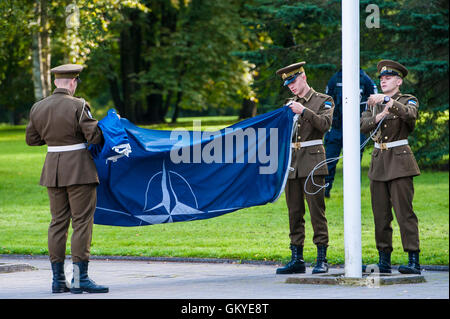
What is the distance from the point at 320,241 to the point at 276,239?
15.7 feet

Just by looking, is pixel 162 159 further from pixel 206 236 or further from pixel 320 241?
pixel 206 236

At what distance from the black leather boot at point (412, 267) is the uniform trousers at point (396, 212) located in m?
0.06

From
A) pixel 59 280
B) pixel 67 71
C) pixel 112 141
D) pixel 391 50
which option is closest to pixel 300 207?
pixel 112 141

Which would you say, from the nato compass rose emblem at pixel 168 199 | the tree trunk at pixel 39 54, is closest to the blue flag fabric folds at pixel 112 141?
the nato compass rose emblem at pixel 168 199

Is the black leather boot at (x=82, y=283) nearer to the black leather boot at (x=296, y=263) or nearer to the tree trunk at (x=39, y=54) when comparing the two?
the black leather boot at (x=296, y=263)

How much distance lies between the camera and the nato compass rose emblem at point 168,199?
400 inches

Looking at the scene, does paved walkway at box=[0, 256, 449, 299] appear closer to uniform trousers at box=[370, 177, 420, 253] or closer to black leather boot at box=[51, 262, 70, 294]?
black leather boot at box=[51, 262, 70, 294]

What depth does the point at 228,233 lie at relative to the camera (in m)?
15.7

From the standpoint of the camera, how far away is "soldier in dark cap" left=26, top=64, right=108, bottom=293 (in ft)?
28.6

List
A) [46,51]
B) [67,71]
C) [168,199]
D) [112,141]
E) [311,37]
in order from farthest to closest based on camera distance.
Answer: [46,51] → [311,37] → [168,199] → [112,141] → [67,71]

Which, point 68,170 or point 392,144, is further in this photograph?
point 392,144

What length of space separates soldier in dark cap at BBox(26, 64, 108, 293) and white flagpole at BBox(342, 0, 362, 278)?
2529 mm

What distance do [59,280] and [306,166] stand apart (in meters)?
3.00

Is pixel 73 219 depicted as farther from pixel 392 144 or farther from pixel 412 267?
pixel 412 267
